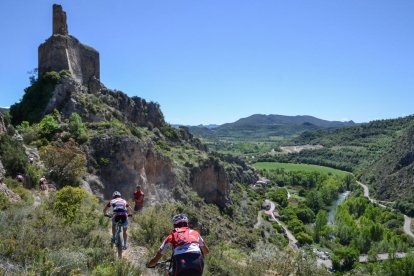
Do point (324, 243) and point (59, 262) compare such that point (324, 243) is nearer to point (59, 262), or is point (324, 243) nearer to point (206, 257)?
point (206, 257)

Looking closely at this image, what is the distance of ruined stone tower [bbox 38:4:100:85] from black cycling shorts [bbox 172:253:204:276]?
33032mm

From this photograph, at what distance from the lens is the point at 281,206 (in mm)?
93688

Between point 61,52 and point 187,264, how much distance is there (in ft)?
111

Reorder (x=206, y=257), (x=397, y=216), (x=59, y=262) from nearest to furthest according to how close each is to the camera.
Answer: (x=59, y=262) → (x=206, y=257) → (x=397, y=216)

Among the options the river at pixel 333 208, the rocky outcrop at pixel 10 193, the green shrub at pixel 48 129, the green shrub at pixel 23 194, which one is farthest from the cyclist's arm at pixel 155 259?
the river at pixel 333 208

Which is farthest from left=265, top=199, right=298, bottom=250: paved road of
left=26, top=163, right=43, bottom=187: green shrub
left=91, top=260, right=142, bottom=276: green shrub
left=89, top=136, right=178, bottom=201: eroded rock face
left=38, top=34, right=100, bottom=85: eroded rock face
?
left=91, top=260, right=142, bottom=276: green shrub

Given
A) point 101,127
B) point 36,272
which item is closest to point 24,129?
point 101,127

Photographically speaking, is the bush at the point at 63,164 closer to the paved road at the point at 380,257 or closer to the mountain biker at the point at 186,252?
the mountain biker at the point at 186,252

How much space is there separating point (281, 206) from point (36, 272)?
9123 cm

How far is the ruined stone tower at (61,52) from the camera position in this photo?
34906 mm

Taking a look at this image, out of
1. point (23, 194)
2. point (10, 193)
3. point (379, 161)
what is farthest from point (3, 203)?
point (379, 161)

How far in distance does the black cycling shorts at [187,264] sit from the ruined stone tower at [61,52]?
3303 centimetres

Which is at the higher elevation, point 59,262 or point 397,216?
point 59,262

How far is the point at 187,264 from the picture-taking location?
5.89m
